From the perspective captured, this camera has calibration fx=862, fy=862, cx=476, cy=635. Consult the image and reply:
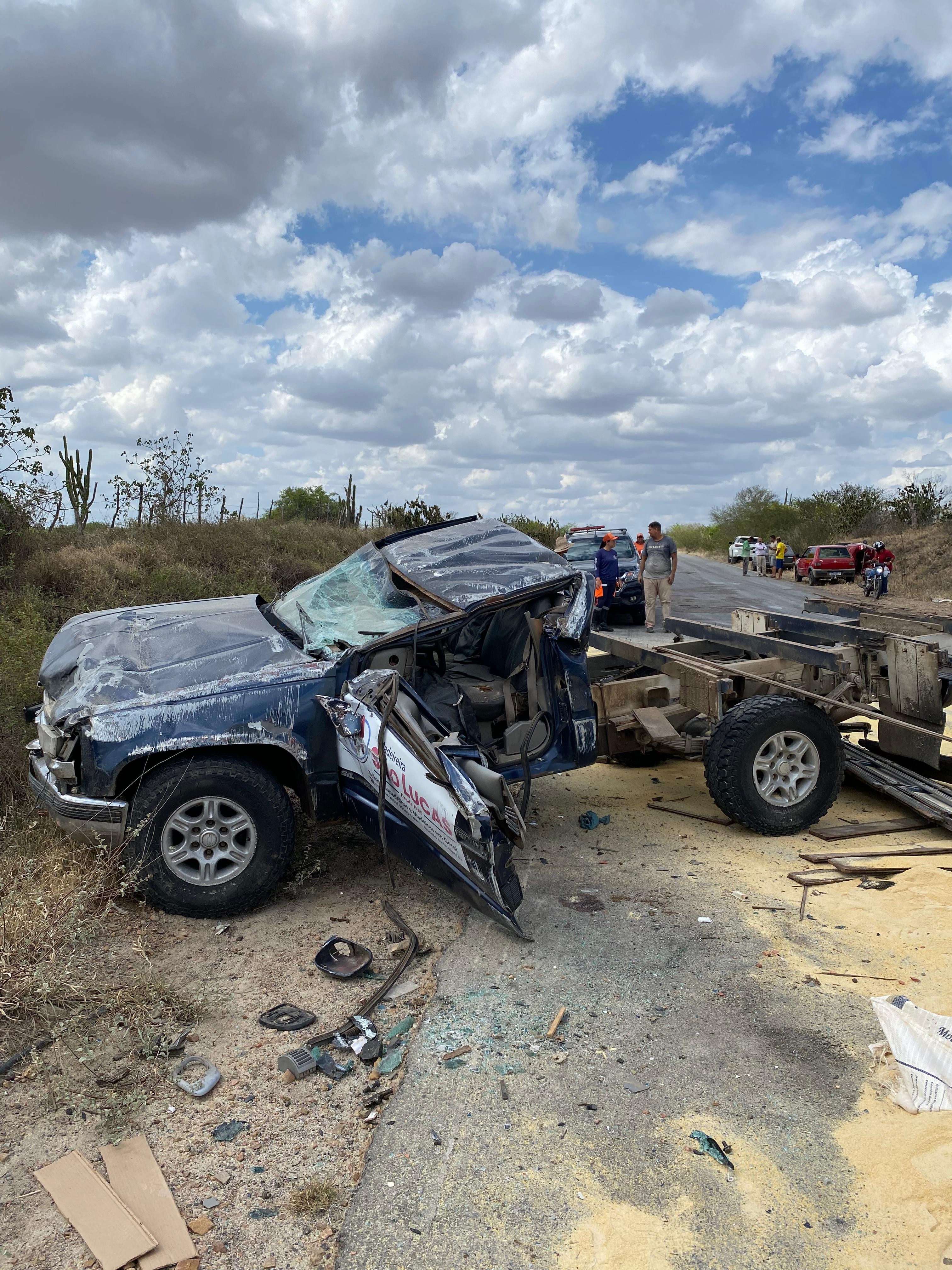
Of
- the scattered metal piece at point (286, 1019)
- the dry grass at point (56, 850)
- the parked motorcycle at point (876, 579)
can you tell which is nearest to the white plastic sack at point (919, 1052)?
the scattered metal piece at point (286, 1019)

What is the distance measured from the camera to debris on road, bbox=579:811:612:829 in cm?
621

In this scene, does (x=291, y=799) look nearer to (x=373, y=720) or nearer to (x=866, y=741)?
(x=373, y=720)

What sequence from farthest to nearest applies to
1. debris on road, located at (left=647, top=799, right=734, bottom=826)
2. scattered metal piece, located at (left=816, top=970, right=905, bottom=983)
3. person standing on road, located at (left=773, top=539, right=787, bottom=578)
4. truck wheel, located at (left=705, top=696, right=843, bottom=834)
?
1. person standing on road, located at (left=773, top=539, right=787, bottom=578)
2. debris on road, located at (left=647, top=799, right=734, bottom=826)
3. truck wheel, located at (left=705, top=696, right=843, bottom=834)
4. scattered metal piece, located at (left=816, top=970, right=905, bottom=983)

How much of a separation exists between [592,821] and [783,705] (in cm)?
157

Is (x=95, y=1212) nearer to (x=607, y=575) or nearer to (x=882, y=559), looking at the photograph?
(x=607, y=575)

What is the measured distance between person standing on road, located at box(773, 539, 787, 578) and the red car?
5160 mm

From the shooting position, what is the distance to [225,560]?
16094mm

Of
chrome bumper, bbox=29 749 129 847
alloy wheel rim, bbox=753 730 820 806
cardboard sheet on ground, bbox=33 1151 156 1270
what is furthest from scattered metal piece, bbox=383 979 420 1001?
alloy wheel rim, bbox=753 730 820 806

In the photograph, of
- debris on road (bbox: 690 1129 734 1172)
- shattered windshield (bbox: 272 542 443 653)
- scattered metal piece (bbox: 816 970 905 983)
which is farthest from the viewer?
shattered windshield (bbox: 272 542 443 653)

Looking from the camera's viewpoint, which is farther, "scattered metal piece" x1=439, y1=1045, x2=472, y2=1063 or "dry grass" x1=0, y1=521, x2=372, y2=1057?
"dry grass" x1=0, y1=521, x2=372, y2=1057

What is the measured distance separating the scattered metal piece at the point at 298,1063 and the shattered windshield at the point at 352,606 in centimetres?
217

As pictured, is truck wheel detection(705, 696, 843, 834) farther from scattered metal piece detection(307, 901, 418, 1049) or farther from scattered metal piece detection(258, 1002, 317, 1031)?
scattered metal piece detection(258, 1002, 317, 1031)

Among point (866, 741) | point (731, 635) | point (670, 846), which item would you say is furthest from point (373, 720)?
point (866, 741)

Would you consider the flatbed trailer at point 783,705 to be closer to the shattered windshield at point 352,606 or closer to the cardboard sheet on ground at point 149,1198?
the shattered windshield at point 352,606
